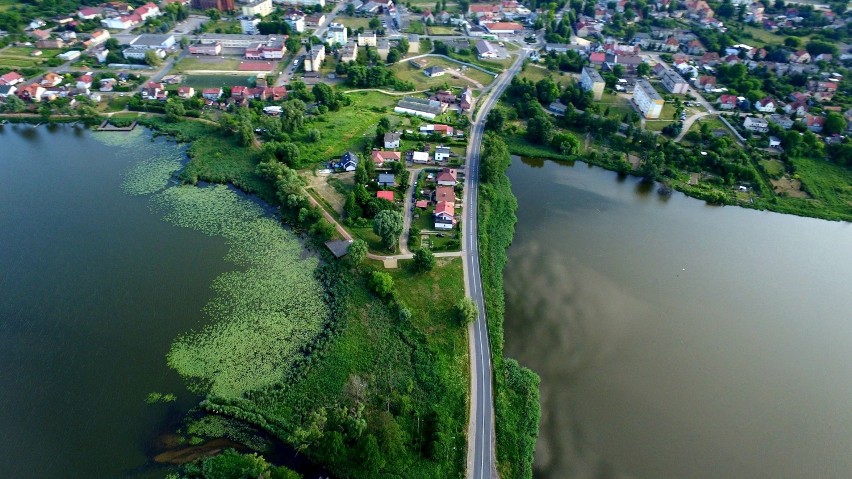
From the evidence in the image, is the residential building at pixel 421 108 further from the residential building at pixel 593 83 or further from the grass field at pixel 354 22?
the grass field at pixel 354 22

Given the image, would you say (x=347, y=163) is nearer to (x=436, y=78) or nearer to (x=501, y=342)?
(x=501, y=342)

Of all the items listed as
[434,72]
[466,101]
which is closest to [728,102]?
[466,101]

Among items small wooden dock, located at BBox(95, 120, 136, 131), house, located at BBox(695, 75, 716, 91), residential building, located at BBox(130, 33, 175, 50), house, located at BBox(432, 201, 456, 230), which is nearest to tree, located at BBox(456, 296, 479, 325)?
house, located at BBox(432, 201, 456, 230)

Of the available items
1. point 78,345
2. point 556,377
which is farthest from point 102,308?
point 556,377

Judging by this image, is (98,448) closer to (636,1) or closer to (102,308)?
(102,308)

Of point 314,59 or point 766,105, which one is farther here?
point 314,59

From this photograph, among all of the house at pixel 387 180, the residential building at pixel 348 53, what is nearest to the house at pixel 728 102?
the house at pixel 387 180
